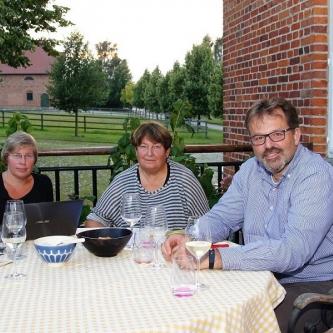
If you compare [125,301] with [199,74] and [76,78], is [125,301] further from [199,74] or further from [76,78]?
[76,78]

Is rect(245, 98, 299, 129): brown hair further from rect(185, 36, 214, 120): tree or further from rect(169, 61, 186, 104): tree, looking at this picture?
rect(169, 61, 186, 104): tree

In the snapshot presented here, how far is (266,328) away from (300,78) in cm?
292

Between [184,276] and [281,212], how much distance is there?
739 mm

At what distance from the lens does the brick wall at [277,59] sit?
13.4 ft

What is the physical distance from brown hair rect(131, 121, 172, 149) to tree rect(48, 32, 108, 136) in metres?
23.6

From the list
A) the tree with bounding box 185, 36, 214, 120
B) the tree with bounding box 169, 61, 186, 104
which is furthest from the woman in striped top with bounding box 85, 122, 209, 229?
the tree with bounding box 169, 61, 186, 104

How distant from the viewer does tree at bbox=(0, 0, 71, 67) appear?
17.5 metres

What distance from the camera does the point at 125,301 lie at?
63.5 inches

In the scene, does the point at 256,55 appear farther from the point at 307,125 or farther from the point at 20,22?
the point at 20,22

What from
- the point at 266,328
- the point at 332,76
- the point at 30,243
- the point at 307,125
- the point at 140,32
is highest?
the point at 140,32

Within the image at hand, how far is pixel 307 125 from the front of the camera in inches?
164

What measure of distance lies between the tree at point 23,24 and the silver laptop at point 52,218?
15.8 meters

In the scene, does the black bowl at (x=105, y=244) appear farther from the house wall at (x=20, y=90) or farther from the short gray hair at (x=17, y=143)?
the house wall at (x=20, y=90)

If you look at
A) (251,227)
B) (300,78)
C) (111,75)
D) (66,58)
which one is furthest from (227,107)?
(111,75)
